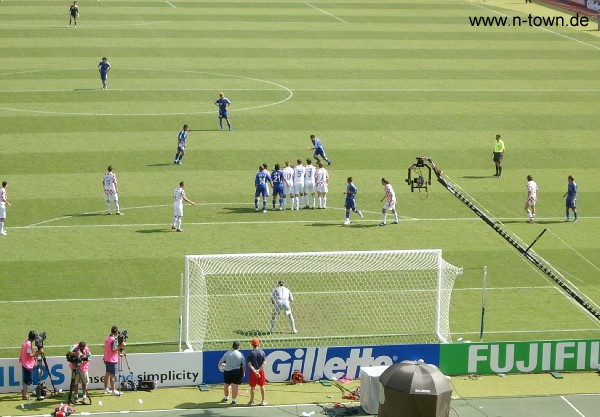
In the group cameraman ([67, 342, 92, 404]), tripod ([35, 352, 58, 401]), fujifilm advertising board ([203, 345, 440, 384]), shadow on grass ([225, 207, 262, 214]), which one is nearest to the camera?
cameraman ([67, 342, 92, 404])

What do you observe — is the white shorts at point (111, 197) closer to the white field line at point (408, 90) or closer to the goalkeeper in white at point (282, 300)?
the goalkeeper in white at point (282, 300)

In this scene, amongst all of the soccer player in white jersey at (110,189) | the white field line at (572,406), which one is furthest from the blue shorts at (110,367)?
the soccer player in white jersey at (110,189)

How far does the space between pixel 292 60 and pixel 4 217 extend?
29.3 metres

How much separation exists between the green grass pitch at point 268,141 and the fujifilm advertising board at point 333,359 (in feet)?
9.44

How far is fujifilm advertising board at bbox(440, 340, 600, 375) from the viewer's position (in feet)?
89.2

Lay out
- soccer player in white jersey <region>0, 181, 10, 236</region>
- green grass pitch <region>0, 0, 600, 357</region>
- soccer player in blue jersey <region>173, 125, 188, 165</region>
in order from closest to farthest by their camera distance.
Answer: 1. green grass pitch <region>0, 0, 600, 357</region>
2. soccer player in white jersey <region>0, 181, 10, 236</region>
3. soccer player in blue jersey <region>173, 125, 188, 165</region>

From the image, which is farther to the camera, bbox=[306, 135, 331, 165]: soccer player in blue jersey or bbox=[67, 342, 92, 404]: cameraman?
bbox=[306, 135, 331, 165]: soccer player in blue jersey

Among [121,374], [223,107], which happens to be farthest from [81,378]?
[223,107]

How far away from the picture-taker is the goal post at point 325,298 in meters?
28.7

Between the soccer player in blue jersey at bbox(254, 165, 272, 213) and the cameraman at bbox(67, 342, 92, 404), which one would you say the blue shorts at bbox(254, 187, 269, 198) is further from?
the cameraman at bbox(67, 342, 92, 404)

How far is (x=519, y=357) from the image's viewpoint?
1081 inches

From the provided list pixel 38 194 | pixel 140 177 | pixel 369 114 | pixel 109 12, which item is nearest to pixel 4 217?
pixel 38 194

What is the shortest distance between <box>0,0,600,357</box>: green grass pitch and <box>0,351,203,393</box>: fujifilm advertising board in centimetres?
177

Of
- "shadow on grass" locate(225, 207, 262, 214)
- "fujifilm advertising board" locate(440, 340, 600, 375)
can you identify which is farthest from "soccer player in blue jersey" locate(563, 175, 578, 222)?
"fujifilm advertising board" locate(440, 340, 600, 375)
